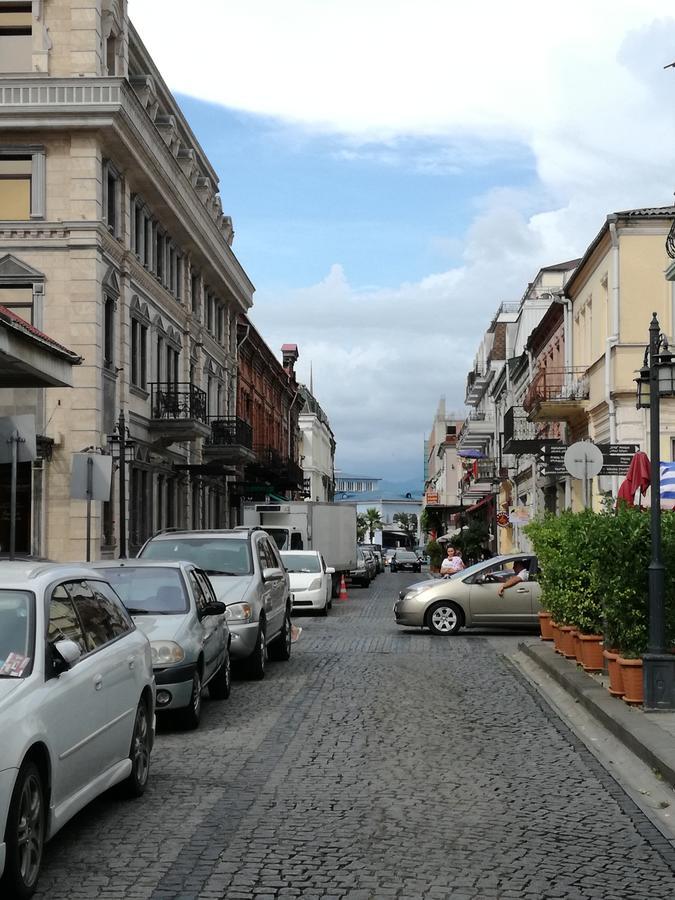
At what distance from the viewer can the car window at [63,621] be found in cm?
693

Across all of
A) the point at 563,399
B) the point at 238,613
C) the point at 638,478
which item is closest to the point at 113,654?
the point at 238,613

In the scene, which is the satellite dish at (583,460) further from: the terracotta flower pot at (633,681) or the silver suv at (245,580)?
the terracotta flower pot at (633,681)

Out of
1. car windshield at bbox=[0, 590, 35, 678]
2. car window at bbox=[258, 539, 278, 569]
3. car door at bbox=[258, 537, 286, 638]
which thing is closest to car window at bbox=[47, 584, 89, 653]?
car windshield at bbox=[0, 590, 35, 678]

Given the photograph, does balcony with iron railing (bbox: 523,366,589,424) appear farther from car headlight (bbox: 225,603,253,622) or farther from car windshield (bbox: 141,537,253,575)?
car headlight (bbox: 225,603,253,622)

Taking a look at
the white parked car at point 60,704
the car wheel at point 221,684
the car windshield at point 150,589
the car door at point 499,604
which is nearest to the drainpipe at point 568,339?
the car door at point 499,604

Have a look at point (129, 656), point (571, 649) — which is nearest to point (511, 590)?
point (571, 649)

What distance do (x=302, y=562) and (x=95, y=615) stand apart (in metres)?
24.0

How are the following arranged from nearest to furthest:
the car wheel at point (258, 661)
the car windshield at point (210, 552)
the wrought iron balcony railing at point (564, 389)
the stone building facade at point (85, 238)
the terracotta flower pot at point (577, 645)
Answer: the car wheel at point (258, 661)
the terracotta flower pot at point (577, 645)
the car windshield at point (210, 552)
the stone building facade at point (85, 238)
the wrought iron balcony railing at point (564, 389)

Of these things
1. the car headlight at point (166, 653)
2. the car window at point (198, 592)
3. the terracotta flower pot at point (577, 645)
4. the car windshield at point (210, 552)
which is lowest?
the terracotta flower pot at point (577, 645)

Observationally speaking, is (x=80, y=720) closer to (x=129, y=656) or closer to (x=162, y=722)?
(x=129, y=656)

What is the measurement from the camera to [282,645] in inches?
699

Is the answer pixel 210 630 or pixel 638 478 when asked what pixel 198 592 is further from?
pixel 638 478

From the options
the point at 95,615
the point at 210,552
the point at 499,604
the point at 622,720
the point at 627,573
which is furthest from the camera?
the point at 499,604

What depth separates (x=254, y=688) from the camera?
14.6 m
